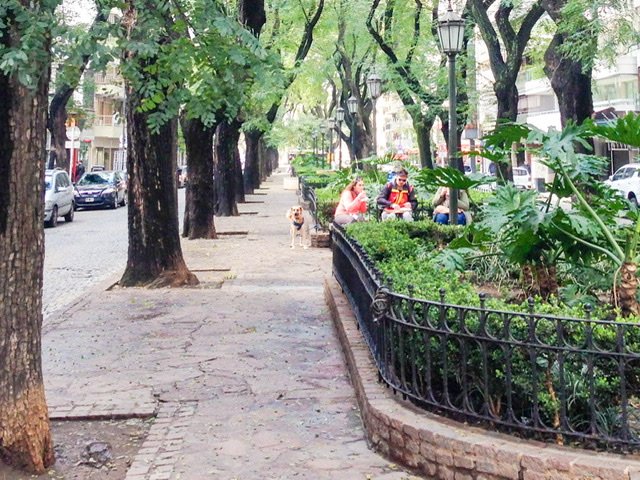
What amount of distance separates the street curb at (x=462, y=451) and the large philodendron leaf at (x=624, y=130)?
221 centimetres

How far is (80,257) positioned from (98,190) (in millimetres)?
16895

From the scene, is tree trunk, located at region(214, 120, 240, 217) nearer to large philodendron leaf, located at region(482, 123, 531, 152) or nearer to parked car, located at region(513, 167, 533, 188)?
large philodendron leaf, located at region(482, 123, 531, 152)

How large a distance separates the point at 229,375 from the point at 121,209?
95.3ft

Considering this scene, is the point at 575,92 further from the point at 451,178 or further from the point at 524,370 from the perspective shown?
the point at 524,370

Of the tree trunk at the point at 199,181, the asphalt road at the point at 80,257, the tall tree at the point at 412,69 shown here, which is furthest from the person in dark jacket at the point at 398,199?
the tall tree at the point at 412,69

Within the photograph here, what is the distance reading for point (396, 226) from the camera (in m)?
11.9

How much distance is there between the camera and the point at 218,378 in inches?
289

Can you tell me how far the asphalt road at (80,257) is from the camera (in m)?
13.1

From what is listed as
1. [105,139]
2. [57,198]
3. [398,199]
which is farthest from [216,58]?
[105,139]

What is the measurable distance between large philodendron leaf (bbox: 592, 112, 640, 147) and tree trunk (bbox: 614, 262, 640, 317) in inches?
32.2

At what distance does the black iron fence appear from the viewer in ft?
14.5

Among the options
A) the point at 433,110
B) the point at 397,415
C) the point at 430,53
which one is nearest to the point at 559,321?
the point at 397,415

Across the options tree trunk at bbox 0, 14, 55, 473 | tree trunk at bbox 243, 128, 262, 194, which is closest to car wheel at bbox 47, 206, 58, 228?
tree trunk at bbox 243, 128, 262, 194

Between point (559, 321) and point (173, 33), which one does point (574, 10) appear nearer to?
point (173, 33)
